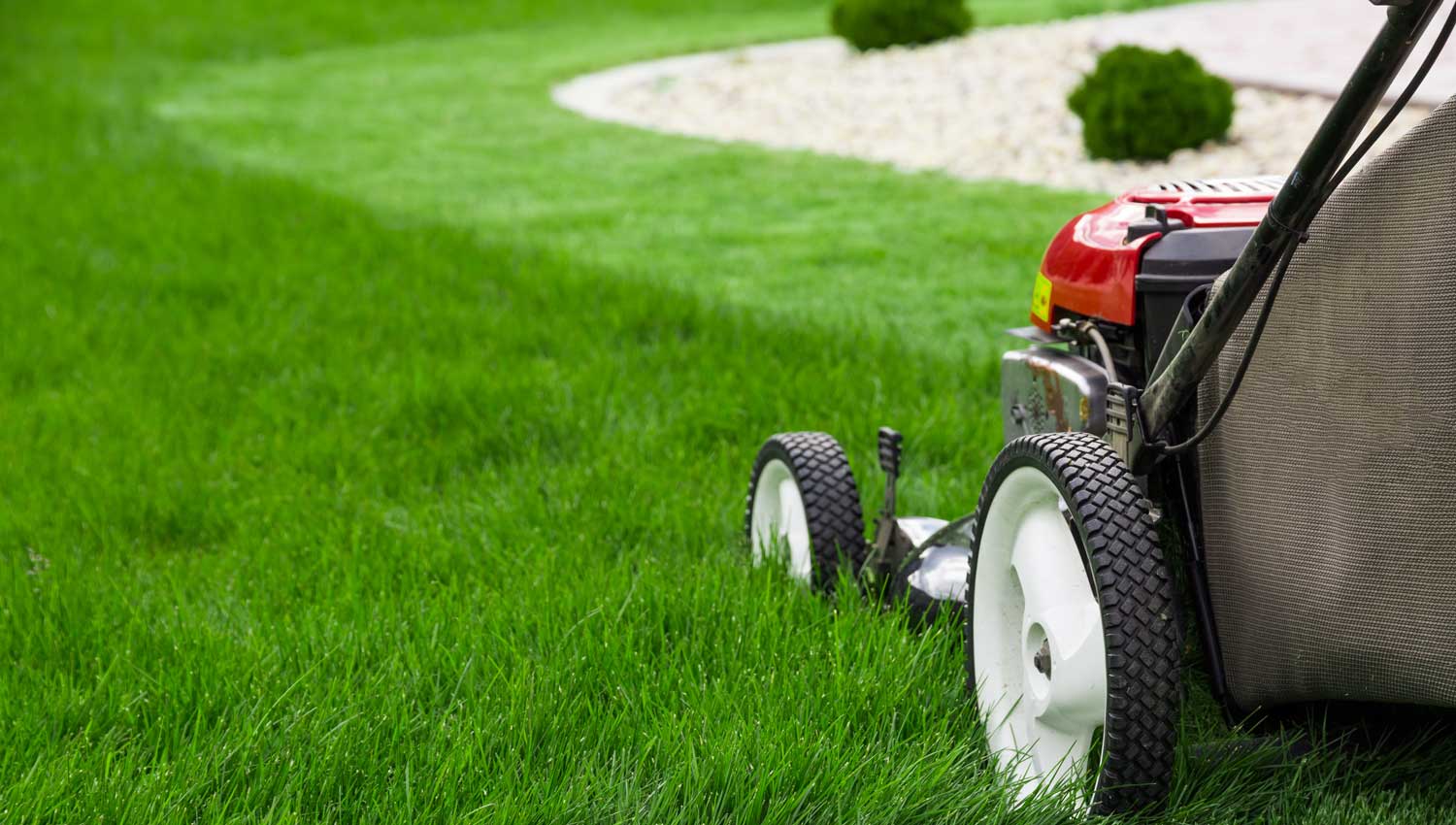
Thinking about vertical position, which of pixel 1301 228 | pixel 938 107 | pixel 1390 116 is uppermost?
pixel 1390 116

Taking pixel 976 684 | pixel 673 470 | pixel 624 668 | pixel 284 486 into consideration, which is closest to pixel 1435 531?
pixel 976 684

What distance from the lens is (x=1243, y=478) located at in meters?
1.77

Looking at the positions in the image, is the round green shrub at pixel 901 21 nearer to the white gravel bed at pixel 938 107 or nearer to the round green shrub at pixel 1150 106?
the white gravel bed at pixel 938 107

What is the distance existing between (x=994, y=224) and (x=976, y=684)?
4815 mm

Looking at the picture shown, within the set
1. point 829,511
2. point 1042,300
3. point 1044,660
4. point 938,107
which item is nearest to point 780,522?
point 829,511

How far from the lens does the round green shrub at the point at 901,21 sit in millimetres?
14141

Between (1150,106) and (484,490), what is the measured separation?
609 cm

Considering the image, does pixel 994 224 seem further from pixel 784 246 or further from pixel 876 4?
pixel 876 4

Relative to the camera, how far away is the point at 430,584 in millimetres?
2533

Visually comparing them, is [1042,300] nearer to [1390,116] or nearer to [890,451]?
[890,451]

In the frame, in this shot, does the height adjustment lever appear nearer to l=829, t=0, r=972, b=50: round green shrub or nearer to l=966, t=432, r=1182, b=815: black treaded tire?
l=966, t=432, r=1182, b=815: black treaded tire

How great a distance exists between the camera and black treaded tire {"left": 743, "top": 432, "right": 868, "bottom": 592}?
2498mm

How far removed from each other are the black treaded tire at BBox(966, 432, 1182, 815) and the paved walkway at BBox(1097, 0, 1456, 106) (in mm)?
7391

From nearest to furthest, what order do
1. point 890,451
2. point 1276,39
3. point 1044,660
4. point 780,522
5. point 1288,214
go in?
point 1288,214 < point 1044,660 < point 890,451 < point 780,522 < point 1276,39
